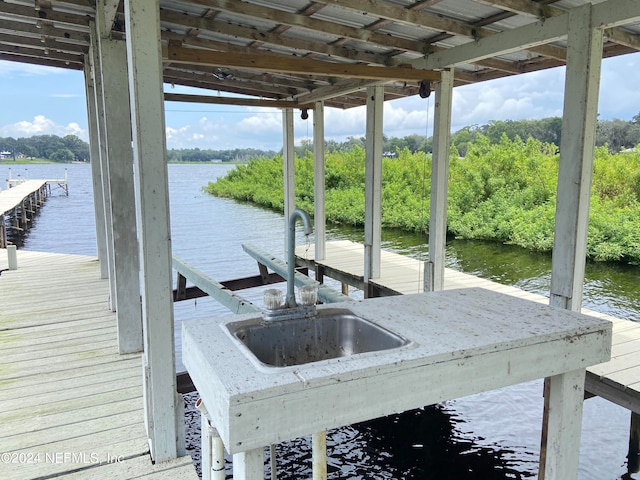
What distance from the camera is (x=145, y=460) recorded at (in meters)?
2.31

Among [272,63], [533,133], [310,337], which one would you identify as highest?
[533,133]

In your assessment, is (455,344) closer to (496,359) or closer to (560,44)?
(496,359)

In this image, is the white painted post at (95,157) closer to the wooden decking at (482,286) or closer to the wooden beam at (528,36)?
the wooden decking at (482,286)

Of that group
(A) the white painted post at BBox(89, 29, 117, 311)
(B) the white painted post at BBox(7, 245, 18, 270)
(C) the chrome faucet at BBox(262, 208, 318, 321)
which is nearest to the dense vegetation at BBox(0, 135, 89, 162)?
(B) the white painted post at BBox(7, 245, 18, 270)

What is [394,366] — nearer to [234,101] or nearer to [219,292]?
[219,292]

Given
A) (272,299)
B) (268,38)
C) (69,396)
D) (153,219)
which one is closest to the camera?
(272,299)

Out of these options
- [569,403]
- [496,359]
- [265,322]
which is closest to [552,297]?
[569,403]

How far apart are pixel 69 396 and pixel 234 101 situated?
14.9 feet

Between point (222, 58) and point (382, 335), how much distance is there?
9.15 ft

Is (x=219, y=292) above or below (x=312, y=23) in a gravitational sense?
below

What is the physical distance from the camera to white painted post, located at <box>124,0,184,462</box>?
2.08 meters

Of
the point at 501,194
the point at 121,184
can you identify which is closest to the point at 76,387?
the point at 121,184

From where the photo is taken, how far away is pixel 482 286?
5.69m

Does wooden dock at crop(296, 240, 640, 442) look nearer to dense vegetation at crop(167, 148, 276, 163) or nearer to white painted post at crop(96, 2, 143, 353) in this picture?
white painted post at crop(96, 2, 143, 353)
